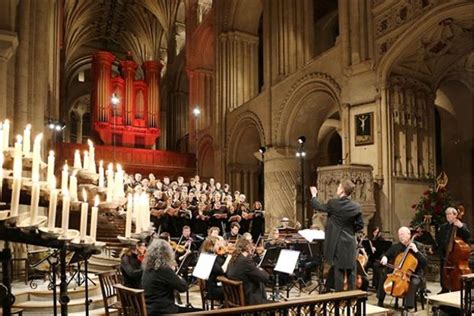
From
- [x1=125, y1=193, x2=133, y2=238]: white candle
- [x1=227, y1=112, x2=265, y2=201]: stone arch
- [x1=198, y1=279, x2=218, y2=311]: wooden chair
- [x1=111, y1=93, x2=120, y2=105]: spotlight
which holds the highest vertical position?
[x1=111, y1=93, x2=120, y2=105]: spotlight

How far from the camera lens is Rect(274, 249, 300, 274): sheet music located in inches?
246

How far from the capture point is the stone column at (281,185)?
14.2 meters

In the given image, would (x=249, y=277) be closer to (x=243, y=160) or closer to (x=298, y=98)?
(x=298, y=98)

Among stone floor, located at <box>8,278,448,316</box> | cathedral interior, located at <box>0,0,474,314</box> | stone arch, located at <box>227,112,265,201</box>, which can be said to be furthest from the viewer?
stone arch, located at <box>227,112,265,201</box>

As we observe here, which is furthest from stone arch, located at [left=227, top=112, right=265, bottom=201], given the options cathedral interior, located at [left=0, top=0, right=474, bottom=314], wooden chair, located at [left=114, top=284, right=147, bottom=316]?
wooden chair, located at [left=114, top=284, right=147, bottom=316]

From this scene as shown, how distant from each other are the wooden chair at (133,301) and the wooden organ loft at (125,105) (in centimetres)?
1887

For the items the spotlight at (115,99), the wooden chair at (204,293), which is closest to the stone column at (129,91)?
the spotlight at (115,99)

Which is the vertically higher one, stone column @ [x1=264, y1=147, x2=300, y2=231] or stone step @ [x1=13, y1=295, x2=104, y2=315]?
stone column @ [x1=264, y1=147, x2=300, y2=231]

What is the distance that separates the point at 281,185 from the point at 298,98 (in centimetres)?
272

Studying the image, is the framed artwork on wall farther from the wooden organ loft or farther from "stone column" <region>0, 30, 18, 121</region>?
the wooden organ loft

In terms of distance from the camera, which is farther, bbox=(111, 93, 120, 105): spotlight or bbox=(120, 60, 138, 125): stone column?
bbox=(120, 60, 138, 125): stone column

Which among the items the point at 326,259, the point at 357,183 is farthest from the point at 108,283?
the point at 357,183

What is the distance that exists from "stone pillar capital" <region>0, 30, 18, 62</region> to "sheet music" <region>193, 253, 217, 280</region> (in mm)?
5236

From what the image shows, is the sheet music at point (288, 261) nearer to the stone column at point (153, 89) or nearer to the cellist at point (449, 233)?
the cellist at point (449, 233)
